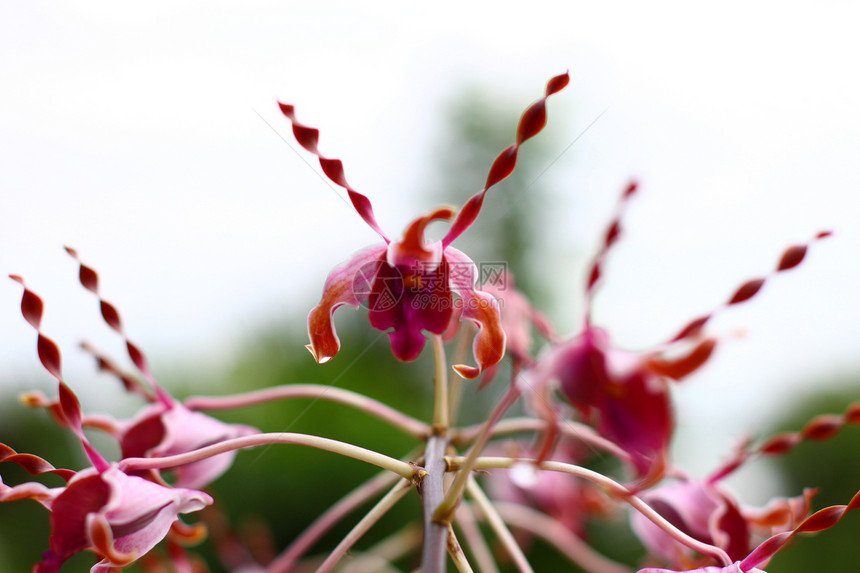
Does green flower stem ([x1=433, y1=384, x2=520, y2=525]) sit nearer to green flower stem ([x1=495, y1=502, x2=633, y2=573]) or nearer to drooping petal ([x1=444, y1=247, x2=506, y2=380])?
drooping petal ([x1=444, y1=247, x2=506, y2=380])

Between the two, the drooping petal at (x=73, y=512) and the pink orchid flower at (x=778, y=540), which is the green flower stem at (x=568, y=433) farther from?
the drooping petal at (x=73, y=512)

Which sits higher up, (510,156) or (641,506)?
(510,156)

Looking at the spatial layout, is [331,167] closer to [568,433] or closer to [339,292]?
[339,292]

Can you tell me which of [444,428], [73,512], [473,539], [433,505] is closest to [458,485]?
[433,505]

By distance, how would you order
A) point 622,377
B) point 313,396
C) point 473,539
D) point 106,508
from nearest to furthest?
1. point 106,508
2. point 622,377
3. point 313,396
4. point 473,539

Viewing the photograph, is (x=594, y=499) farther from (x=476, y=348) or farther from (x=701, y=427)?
(x=701, y=427)

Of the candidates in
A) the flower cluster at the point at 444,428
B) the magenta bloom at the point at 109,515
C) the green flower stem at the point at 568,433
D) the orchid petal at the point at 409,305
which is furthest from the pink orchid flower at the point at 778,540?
the magenta bloom at the point at 109,515

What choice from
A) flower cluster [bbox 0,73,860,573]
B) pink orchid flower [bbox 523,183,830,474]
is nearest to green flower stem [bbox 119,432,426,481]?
flower cluster [bbox 0,73,860,573]

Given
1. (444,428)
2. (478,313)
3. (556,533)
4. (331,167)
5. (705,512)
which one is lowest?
(556,533)

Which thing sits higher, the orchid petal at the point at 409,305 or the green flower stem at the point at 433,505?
the orchid petal at the point at 409,305
